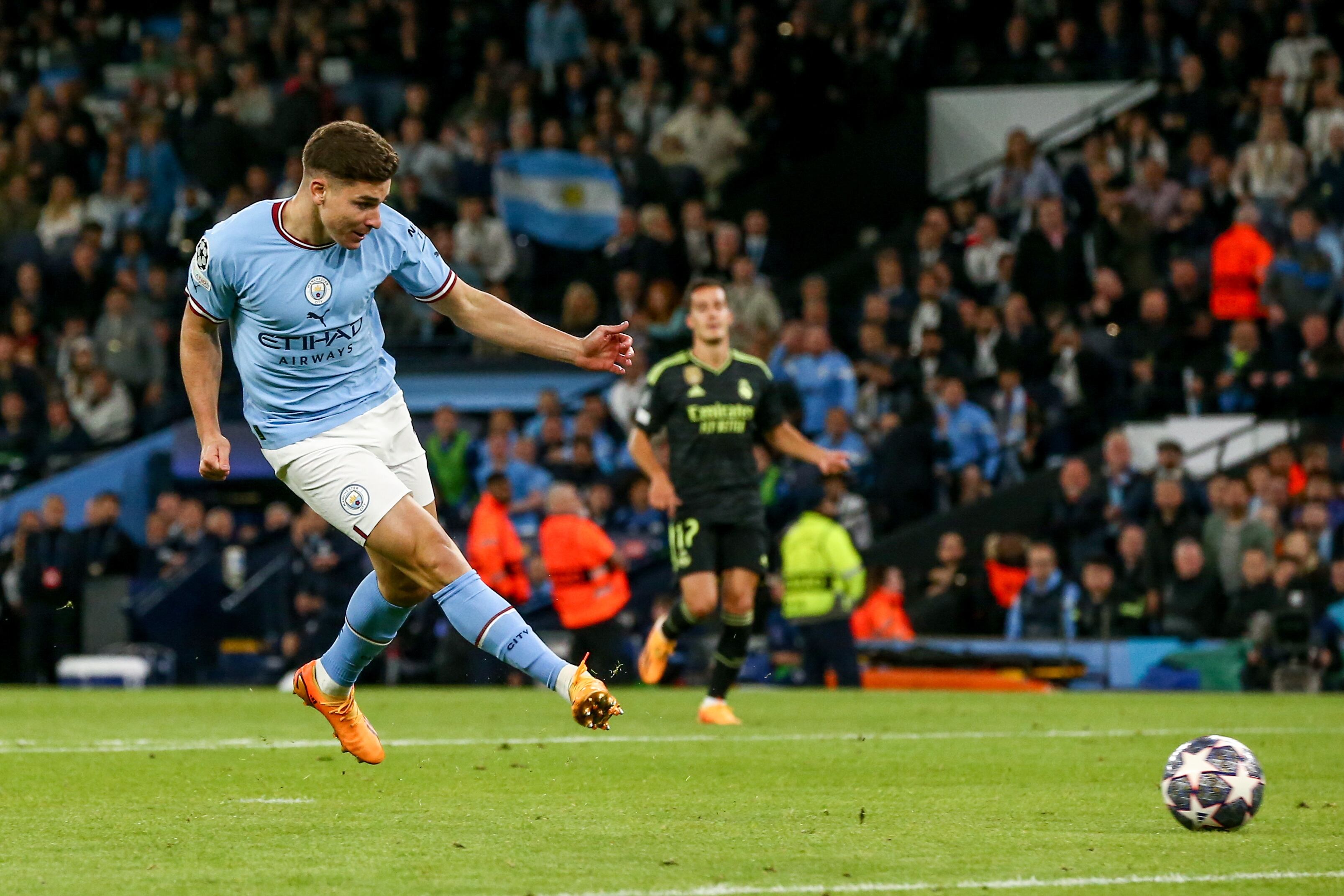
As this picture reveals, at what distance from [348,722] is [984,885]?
3657 millimetres

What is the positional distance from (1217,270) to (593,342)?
12.8 meters

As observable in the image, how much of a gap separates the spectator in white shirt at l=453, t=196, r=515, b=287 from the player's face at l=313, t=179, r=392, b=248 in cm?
1441

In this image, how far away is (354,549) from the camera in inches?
764

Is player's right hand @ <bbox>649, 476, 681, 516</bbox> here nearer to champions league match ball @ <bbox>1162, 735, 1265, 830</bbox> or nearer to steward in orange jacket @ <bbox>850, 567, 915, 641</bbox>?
champions league match ball @ <bbox>1162, 735, 1265, 830</bbox>

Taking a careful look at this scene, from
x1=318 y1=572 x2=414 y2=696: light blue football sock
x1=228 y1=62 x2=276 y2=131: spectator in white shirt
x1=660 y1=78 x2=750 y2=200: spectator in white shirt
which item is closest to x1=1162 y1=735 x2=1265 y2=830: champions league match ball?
x1=318 y1=572 x2=414 y2=696: light blue football sock

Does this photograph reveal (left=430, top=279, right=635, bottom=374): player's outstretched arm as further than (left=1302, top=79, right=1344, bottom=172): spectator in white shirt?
No

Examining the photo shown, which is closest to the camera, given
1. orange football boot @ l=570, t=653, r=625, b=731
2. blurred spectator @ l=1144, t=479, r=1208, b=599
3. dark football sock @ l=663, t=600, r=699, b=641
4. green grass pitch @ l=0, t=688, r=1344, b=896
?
green grass pitch @ l=0, t=688, r=1344, b=896

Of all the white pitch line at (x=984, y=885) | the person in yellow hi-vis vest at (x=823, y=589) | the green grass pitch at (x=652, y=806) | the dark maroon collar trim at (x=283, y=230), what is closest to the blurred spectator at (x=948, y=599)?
the person in yellow hi-vis vest at (x=823, y=589)

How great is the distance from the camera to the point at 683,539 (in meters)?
12.3

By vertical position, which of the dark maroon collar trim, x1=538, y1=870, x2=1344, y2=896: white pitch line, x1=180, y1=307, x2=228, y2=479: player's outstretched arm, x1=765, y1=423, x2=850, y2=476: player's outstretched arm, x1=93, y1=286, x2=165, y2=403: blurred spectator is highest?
x1=93, y1=286, x2=165, y2=403: blurred spectator

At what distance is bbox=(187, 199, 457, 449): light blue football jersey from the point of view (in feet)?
25.3

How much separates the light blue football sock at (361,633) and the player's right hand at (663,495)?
12.1 feet

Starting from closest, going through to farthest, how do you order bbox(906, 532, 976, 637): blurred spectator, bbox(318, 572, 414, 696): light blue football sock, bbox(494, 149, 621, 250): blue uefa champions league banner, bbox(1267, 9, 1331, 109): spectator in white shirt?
bbox(318, 572, 414, 696): light blue football sock, bbox(906, 532, 976, 637): blurred spectator, bbox(1267, 9, 1331, 109): spectator in white shirt, bbox(494, 149, 621, 250): blue uefa champions league banner

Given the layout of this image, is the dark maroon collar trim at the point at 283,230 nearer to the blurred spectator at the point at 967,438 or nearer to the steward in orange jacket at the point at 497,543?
the steward in orange jacket at the point at 497,543
